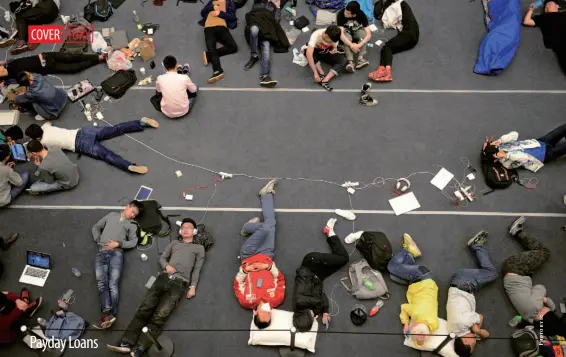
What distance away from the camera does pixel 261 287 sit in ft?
20.7

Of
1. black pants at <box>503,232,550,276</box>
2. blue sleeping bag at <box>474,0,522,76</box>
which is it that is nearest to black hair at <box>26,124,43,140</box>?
black pants at <box>503,232,550,276</box>

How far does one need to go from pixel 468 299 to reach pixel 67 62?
25.7ft

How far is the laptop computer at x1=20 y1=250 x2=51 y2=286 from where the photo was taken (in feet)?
22.1

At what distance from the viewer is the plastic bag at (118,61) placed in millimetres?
8523

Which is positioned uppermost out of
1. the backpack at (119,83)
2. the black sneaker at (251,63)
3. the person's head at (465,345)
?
the black sneaker at (251,63)

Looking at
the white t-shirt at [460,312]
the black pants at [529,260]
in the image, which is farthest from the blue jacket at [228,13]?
Answer: the black pants at [529,260]

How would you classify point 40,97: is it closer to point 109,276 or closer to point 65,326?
point 109,276

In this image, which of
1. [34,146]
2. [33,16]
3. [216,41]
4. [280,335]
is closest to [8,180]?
[34,146]

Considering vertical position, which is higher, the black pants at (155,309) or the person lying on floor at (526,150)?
the person lying on floor at (526,150)

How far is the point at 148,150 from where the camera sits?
7.77 meters

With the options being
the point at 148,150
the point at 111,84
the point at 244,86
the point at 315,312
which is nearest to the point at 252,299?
the point at 315,312

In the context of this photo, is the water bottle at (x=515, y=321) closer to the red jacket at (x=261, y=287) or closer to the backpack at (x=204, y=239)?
the red jacket at (x=261, y=287)

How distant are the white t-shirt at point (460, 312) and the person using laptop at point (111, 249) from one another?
4535mm

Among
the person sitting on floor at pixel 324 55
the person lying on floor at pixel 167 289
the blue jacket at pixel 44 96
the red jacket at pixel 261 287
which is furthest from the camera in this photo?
the person sitting on floor at pixel 324 55
